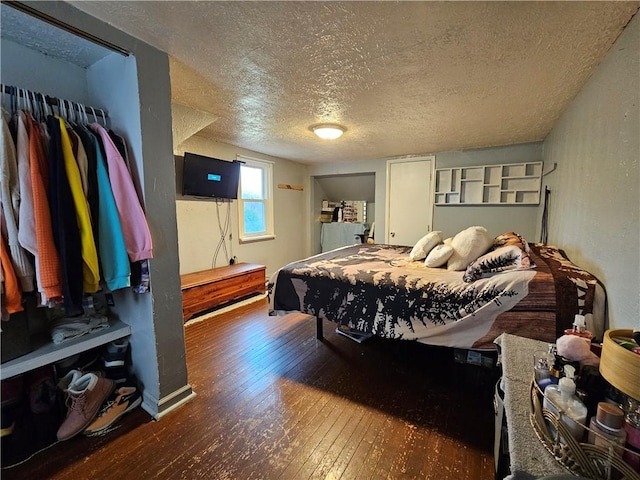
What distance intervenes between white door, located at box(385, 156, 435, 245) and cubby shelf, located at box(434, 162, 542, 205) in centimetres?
19

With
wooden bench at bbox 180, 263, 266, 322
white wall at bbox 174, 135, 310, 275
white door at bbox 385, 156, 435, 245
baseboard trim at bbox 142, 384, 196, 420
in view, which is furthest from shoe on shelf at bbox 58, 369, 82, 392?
white door at bbox 385, 156, 435, 245

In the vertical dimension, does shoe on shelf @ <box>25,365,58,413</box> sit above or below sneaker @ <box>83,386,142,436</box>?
above

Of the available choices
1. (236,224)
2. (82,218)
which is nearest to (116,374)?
Result: (82,218)

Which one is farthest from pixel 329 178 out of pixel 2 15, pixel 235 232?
pixel 2 15

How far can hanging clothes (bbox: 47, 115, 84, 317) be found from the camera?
129cm

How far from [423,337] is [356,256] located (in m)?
1.19

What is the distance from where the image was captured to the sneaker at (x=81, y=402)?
1494mm

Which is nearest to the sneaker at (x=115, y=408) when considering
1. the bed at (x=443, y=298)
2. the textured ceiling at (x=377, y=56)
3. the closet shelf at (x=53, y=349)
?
the closet shelf at (x=53, y=349)

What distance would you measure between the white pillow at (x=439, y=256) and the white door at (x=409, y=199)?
2.15 metres

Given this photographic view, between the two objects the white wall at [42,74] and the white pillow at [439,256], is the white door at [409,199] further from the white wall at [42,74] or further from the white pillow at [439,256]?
the white wall at [42,74]

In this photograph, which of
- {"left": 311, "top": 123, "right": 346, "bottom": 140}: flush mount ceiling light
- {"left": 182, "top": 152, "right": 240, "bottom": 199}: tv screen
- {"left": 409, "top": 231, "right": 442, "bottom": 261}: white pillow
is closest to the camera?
{"left": 409, "top": 231, "right": 442, "bottom": 261}: white pillow

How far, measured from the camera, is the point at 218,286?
3336mm

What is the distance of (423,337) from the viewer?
74.9 inches

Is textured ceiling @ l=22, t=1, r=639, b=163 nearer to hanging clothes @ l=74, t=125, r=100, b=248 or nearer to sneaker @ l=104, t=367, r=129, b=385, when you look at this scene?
hanging clothes @ l=74, t=125, r=100, b=248
